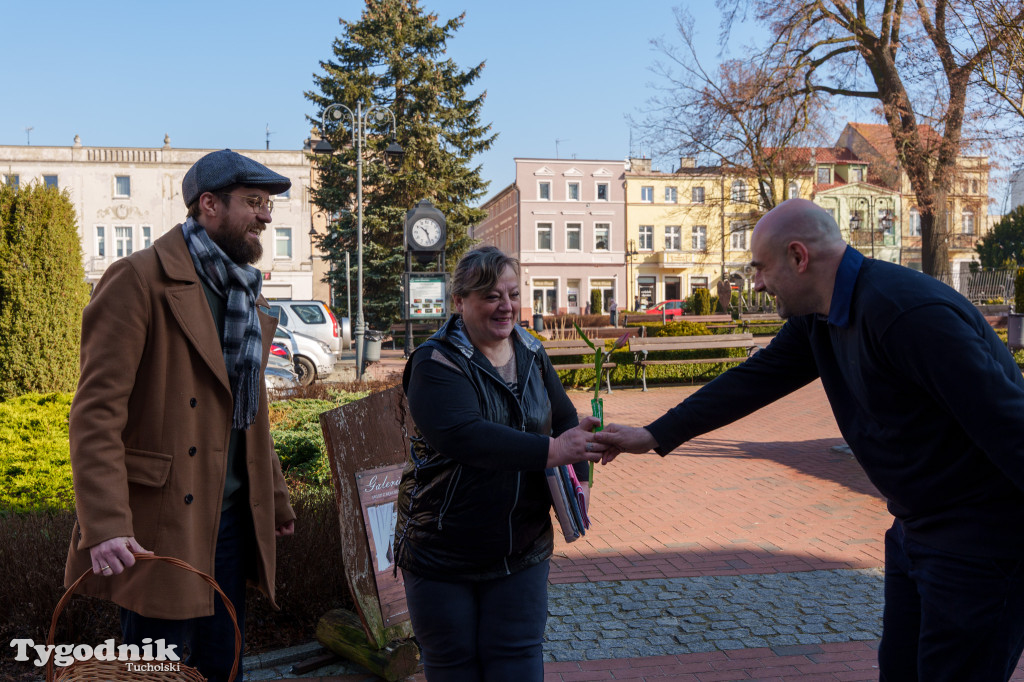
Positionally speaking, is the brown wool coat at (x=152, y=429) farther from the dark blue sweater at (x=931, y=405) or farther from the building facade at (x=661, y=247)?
the building facade at (x=661, y=247)

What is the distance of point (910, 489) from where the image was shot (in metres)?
2.19

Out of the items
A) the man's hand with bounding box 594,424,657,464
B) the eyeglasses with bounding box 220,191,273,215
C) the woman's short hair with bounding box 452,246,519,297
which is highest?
the eyeglasses with bounding box 220,191,273,215

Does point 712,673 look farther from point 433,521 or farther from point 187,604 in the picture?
point 187,604

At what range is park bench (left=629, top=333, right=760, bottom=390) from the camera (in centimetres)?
1608

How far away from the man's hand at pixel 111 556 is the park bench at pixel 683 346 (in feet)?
46.2

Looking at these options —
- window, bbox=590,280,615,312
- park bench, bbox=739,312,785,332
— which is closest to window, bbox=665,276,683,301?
window, bbox=590,280,615,312

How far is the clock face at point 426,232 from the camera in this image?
1731 cm

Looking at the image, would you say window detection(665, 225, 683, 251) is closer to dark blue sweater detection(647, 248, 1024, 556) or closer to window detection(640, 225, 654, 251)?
window detection(640, 225, 654, 251)

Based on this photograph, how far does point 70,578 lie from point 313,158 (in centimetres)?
3628

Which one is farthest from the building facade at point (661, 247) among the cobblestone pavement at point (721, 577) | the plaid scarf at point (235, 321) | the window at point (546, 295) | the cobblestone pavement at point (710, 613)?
the plaid scarf at point (235, 321)

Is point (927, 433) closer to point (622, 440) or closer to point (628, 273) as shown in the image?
point (622, 440)

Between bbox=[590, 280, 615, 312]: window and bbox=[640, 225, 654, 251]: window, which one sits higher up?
bbox=[640, 225, 654, 251]: window

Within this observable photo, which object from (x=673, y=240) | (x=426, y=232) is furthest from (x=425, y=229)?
(x=673, y=240)

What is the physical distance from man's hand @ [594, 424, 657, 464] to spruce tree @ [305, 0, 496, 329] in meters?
31.8
